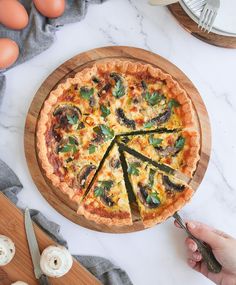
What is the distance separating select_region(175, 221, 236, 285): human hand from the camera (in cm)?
313

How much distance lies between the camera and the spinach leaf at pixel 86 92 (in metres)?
3.14

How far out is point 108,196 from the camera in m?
3.15

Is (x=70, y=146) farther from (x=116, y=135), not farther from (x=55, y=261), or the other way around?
(x=55, y=261)

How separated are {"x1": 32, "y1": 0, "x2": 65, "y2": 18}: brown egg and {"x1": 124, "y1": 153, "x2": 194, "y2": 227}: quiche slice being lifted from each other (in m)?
0.93

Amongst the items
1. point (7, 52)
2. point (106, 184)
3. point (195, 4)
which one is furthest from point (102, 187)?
point (195, 4)

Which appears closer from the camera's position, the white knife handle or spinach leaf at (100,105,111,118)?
the white knife handle

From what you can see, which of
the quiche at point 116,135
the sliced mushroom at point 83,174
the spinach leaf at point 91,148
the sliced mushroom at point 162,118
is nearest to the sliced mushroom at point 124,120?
the quiche at point 116,135

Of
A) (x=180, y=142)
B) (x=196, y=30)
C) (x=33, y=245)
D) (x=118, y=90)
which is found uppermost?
(x=196, y=30)

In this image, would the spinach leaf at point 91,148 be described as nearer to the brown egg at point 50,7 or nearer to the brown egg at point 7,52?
the brown egg at point 7,52

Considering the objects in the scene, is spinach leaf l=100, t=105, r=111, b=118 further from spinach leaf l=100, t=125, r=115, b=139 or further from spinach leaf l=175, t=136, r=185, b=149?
spinach leaf l=175, t=136, r=185, b=149

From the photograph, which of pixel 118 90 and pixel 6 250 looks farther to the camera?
pixel 118 90

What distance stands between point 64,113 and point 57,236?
2.34 ft

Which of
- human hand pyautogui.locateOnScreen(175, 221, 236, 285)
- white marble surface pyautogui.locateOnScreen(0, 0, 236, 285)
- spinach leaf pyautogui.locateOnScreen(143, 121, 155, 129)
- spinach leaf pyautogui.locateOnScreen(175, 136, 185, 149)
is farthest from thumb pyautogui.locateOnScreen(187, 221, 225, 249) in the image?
spinach leaf pyautogui.locateOnScreen(143, 121, 155, 129)

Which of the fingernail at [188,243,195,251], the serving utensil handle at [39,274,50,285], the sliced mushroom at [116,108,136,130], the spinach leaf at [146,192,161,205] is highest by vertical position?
the sliced mushroom at [116,108,136,130]
